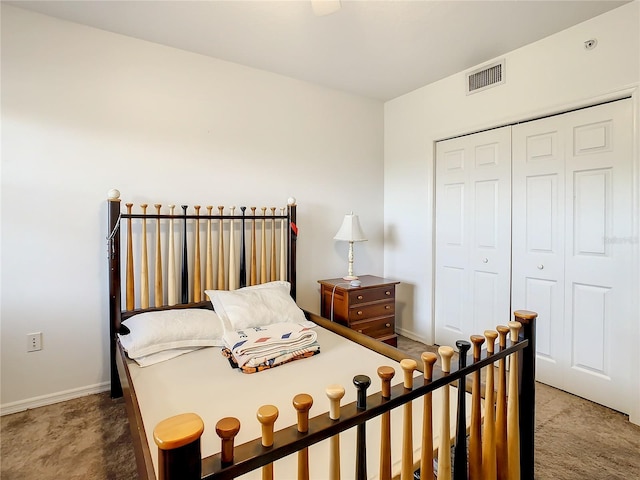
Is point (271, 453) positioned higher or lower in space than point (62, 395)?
higher

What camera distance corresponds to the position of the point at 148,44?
8.14ft

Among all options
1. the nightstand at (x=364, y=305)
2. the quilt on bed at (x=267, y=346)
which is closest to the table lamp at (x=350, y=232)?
the nightstand at (x=364, y=305)

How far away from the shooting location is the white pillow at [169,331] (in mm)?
1898

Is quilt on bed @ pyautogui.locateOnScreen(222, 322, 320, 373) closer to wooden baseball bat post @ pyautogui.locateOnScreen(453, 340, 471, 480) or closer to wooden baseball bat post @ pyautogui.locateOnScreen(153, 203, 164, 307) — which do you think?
wooden baseball bat post @ pyautogui.locateOnScreen(153, 203, 164, 307)

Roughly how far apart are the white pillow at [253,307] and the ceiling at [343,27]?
182 cm

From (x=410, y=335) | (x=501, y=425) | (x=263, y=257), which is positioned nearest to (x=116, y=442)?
(x=263, y=257)

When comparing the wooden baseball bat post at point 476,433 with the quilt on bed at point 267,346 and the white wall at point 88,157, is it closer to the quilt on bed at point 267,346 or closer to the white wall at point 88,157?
the quilt on bed at point 267,346

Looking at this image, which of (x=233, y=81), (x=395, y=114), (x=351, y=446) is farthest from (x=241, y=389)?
(x=395, y=114)

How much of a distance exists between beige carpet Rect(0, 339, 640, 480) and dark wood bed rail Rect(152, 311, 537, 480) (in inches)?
26.4

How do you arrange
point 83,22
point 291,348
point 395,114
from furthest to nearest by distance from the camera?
1. point 395,114
2. point 83,22
3. point 291,348

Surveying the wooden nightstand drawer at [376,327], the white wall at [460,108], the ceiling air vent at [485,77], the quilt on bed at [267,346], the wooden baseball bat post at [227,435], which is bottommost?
the wooden nightstand drawer at [376,327]

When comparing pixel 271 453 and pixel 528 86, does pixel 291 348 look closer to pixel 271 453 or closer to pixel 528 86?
pixel 271 453

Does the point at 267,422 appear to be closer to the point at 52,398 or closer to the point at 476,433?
the point at 476,433

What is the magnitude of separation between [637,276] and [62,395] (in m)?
3.75
